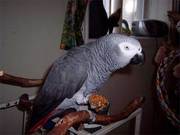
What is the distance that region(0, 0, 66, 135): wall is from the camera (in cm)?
102

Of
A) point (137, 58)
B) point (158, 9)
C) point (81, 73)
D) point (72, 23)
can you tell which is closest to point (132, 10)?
point (158, 9)

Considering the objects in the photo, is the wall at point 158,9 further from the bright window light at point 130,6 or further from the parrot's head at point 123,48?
the parrot's head at point 123,48

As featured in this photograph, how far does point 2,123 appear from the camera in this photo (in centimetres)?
109

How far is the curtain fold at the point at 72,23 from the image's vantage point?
1.12m

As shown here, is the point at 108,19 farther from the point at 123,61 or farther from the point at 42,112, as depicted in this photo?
the point at 42,112

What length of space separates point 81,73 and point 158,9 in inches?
37.0

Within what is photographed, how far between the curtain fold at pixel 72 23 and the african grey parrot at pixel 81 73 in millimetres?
336

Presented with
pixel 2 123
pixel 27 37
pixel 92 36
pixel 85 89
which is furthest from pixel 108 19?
pixel 2 123

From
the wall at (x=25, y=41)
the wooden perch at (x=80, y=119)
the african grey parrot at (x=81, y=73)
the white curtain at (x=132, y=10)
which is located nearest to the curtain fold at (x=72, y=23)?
the wall at (x=25, y=41)

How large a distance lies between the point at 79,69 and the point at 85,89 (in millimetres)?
71

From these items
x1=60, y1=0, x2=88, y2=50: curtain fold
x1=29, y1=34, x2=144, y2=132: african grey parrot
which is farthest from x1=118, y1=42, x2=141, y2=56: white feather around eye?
x1=60, y1=0, x2=88, y2=50: curtain fold

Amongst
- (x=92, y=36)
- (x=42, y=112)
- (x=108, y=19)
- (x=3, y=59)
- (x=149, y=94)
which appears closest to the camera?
(x=42, y=112)

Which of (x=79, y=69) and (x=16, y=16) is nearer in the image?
(x=79, y=69)

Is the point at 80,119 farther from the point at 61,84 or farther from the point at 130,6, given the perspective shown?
the point at 130,6
